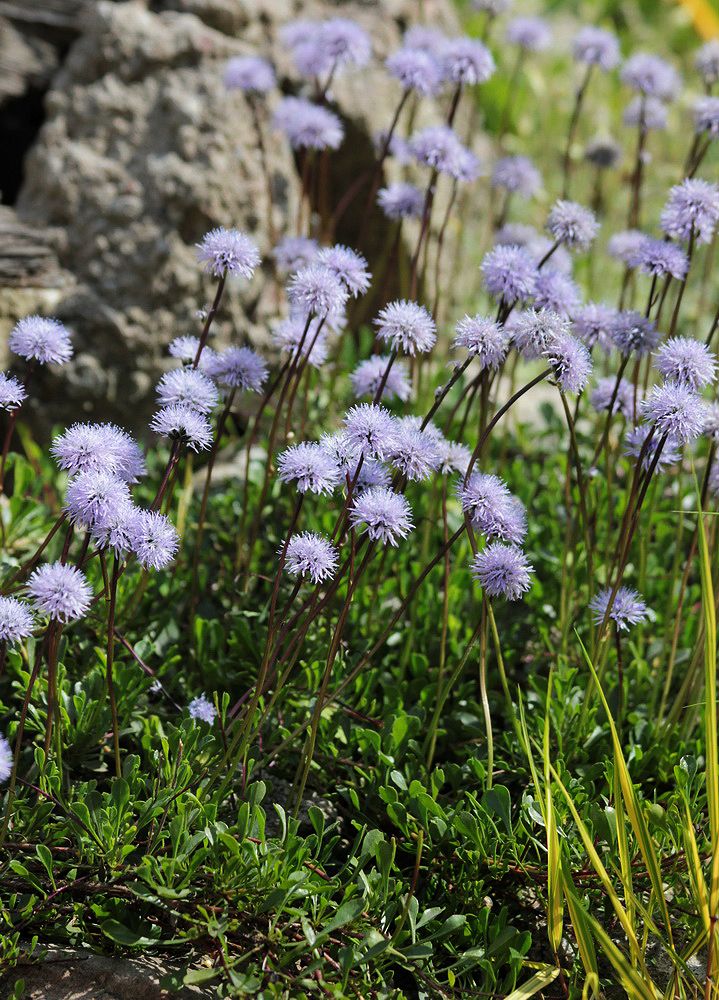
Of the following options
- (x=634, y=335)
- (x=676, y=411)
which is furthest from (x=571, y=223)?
(x=676, y=411)

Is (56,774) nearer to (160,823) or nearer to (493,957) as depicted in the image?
(160,823)

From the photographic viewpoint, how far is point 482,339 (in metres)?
2.30

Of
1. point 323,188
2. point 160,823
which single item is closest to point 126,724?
point 160,823

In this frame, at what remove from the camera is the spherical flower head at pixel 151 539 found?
2090 millimetres

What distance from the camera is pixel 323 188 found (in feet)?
13.7

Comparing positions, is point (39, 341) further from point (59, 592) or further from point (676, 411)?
point (676, 411)

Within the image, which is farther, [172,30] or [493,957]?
[172,30]

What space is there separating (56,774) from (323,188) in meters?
2.65

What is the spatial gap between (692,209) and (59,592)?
184cm

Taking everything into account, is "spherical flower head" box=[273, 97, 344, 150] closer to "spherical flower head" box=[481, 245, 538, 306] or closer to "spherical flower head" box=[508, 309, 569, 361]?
"spherical flower head" box=[481, 245, 538, 306]

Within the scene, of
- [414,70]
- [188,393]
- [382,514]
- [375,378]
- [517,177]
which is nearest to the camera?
[382,514]

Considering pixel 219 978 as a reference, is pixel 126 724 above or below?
above

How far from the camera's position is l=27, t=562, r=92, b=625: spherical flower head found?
6.64 ft

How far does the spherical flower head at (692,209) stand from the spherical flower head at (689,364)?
0.47 meters
